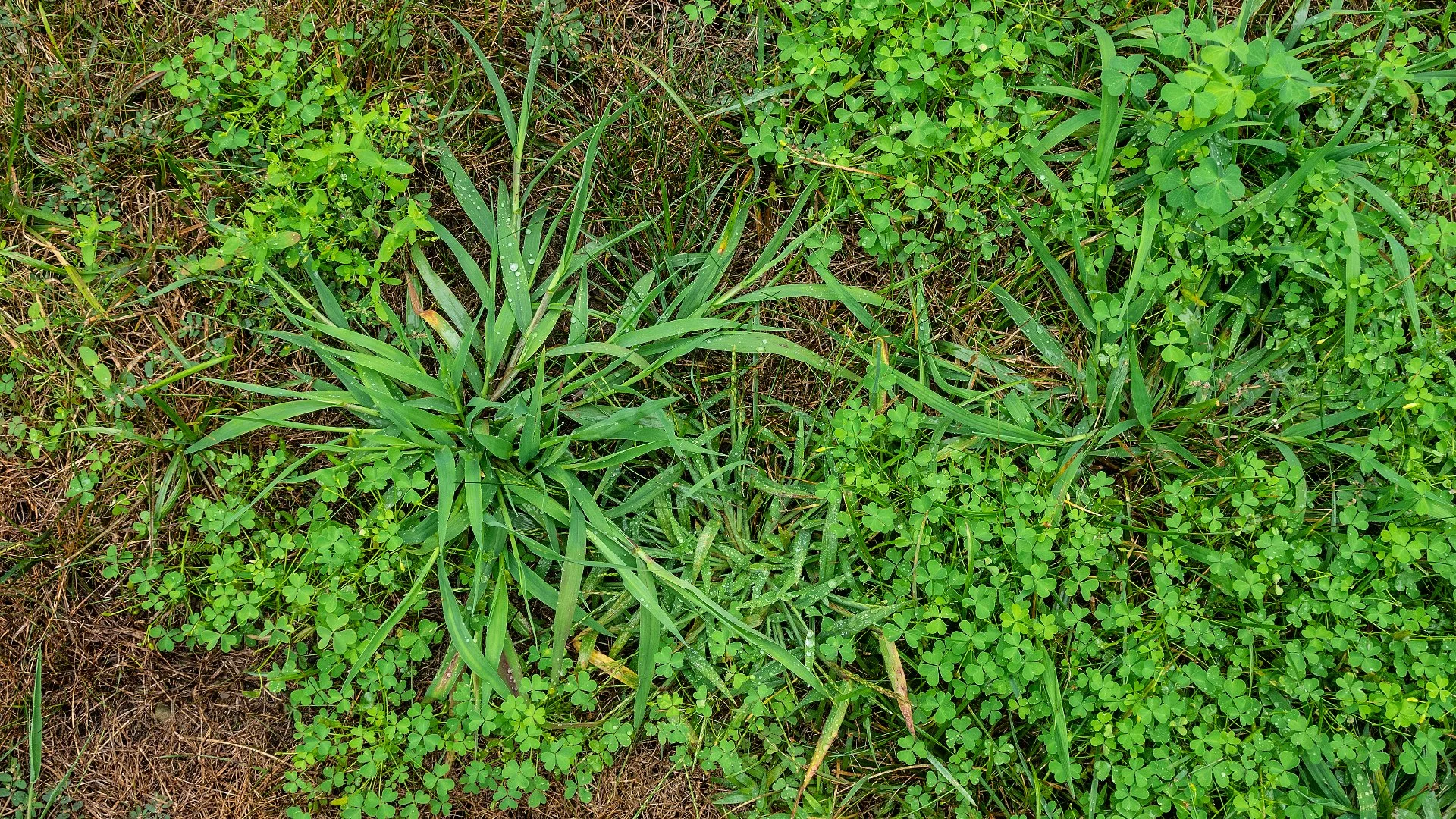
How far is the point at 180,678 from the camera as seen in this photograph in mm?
2748

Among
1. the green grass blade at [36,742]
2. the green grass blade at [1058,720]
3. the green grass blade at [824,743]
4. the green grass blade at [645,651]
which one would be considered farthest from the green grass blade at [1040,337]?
A: the green grass blade at [36,742]

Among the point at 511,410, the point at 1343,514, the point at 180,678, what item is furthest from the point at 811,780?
the point at 180,678

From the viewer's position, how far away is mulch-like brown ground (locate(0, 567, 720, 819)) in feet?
8.91

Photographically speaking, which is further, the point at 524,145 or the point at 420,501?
the point at 524,145

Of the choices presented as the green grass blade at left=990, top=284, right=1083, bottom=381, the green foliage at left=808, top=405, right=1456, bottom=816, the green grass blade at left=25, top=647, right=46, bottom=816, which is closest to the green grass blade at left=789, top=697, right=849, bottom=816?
the green foliage at left=808, top=405, right=1456, bottom=816

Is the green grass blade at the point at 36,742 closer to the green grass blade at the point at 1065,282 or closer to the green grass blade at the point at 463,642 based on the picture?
the green grass blade at the point at 463,642

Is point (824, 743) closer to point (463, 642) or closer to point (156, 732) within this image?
point (463, 642)

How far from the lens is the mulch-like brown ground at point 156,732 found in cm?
271

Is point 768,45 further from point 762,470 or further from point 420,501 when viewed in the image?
point 420,501

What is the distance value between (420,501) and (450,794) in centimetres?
91

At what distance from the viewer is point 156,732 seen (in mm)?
2748

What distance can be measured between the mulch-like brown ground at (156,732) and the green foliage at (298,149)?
117 centimetres

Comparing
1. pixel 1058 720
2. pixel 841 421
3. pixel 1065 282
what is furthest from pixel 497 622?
pixel 1065 282

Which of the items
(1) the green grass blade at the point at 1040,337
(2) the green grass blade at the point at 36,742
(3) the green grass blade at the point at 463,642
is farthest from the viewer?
(1) the green grass blade at the point at 1040,337
